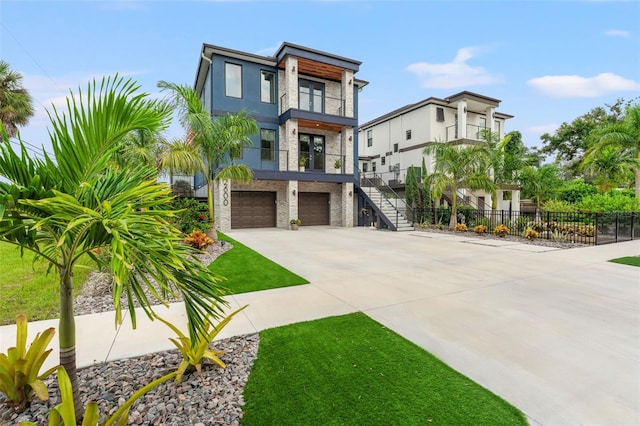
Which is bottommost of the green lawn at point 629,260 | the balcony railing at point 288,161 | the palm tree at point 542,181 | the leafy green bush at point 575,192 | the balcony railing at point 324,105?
the green lawn at point 629,260

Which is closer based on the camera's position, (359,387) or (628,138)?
(359,387)

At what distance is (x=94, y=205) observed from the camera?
1705 mm

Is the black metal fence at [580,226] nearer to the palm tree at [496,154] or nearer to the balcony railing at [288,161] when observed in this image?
the palm tree at [496,154]

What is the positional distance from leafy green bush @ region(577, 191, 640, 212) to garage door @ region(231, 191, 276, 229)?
52.7 feet

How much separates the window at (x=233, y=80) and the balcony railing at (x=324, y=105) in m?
2.41

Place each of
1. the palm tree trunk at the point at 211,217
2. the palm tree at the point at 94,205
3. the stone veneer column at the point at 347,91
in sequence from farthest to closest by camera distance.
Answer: the stone veneer column at the point at 347,91 < the palm tree trunk at the point at 211,217 < the palm tree at the point at 94,205

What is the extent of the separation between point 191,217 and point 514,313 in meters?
8.72

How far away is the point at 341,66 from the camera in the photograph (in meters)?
17.0

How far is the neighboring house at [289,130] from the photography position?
1572 centimetres

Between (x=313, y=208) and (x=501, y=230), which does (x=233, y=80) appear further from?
(x=501, y=230)

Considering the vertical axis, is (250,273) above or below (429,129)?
below


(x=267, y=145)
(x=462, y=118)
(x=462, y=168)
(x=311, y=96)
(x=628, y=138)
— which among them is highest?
(x=311, y=96)

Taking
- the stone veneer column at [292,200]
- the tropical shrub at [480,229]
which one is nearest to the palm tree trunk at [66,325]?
the stone veneer column at [292,200]

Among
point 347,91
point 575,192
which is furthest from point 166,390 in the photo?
point 575,192
